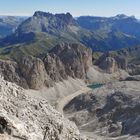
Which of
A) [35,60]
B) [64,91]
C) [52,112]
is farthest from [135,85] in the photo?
[52,112]

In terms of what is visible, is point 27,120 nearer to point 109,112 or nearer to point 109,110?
point 109,112

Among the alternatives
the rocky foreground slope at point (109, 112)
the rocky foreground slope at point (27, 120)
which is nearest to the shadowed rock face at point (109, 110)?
the rocky foreground slope at point (109, 112)

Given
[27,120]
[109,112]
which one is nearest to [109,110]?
[109,112]

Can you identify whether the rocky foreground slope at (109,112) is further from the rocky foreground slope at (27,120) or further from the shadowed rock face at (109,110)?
the rocky foreground slope at (27,120)

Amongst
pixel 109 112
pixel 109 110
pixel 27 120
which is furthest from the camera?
pixel 109 110

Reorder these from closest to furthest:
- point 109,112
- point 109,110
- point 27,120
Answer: point 27,120 < point 109,112 < point 109,110

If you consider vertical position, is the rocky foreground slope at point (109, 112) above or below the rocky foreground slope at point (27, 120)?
below

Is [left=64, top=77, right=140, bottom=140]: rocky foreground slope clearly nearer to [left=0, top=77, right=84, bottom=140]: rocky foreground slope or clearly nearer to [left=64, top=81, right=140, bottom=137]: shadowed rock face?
[left=64, top=81, right=140, bottom=137]: shadowed rock face

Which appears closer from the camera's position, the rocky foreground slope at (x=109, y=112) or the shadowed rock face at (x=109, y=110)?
the rocky foreground slope at (x=109, y=112)
